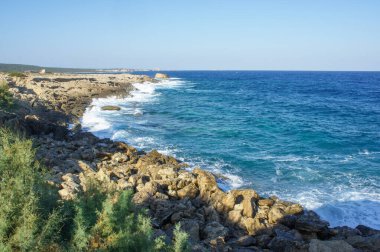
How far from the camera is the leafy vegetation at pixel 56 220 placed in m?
6.70

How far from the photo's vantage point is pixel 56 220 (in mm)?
7445

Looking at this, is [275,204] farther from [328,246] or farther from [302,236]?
[328,246]

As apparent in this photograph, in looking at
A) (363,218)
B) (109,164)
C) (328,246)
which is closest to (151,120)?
(109,164)

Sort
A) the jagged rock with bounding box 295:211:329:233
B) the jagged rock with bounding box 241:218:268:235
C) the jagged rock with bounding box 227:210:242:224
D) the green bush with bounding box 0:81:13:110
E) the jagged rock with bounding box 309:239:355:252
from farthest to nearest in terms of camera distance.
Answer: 1. the green bush with bounding box 0:81:13:110
2. the jagged rock with bounding box 227:210:242:224
3. the jagged rock with bounding box 241:218:268:235
4. the jagged rock with bounding box 295:211:329:233
5. the jagged rock with bounding box 309:239:355:252

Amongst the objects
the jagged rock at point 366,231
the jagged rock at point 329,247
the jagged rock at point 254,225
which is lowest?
the jagged rock at point 366,231

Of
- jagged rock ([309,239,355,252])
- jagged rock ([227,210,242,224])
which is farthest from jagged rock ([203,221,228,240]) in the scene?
jagged rock ([309,239,355,252])

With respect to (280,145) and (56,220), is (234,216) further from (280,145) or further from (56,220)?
(280,145)

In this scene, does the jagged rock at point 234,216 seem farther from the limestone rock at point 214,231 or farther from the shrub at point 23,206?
the shrub at point 23,206

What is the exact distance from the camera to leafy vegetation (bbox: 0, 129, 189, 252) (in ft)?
22.0

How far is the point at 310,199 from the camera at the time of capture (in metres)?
17.1

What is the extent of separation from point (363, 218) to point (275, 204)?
13.6 ft

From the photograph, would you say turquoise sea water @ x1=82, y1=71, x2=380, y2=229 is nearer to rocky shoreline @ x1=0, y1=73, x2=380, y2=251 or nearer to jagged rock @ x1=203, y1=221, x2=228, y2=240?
rocky shoreline @ x1=0, y1=73, x2=380, y2=251

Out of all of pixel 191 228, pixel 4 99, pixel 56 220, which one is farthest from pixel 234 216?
pixel 4 99

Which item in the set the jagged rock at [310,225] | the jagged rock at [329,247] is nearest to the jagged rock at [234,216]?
the jagged rock at [310,225]
